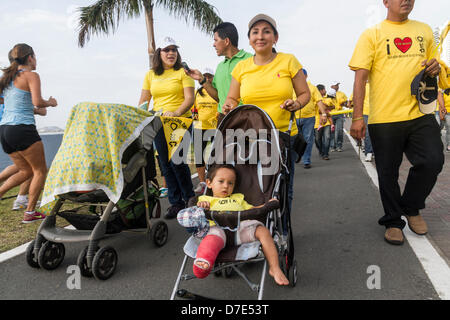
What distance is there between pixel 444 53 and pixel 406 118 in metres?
0.72

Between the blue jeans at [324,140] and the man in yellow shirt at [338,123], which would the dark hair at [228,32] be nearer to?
the blue jeans at [324,140]

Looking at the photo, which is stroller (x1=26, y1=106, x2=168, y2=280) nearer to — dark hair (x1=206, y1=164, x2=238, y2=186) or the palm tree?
dark hair (x1=206, y1=164, x2=238, y2=186)

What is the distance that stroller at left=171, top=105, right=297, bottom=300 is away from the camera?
255 centimetres

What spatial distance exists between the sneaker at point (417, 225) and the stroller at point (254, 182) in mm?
1540

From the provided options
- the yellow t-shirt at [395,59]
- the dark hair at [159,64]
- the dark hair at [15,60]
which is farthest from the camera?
the dark hair at [159,64]

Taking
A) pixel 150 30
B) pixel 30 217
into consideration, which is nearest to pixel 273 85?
pixel 30 217

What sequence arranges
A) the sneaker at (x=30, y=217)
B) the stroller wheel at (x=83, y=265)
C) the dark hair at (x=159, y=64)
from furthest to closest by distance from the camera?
the dark hair at (x=159, y=64), the sneaker at (x=30, y=217), the stroller wheel at (x=83, y=265)

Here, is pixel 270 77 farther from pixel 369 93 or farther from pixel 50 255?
pixel 50 255

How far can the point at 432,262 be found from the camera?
2.98m

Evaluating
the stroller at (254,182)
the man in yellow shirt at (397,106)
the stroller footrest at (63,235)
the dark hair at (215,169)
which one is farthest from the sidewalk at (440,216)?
the stroller footrest at (63,235)

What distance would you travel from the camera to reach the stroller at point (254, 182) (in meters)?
2.55

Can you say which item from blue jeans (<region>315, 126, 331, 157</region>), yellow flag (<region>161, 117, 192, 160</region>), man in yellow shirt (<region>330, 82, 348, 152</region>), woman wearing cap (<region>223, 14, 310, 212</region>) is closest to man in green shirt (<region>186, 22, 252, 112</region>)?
yellow flag (<region>161, 117, 192, 160</region>)

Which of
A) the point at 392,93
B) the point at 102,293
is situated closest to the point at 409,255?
the point at 392,93

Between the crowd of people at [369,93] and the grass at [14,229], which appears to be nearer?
the crowd of people at [369,93]
